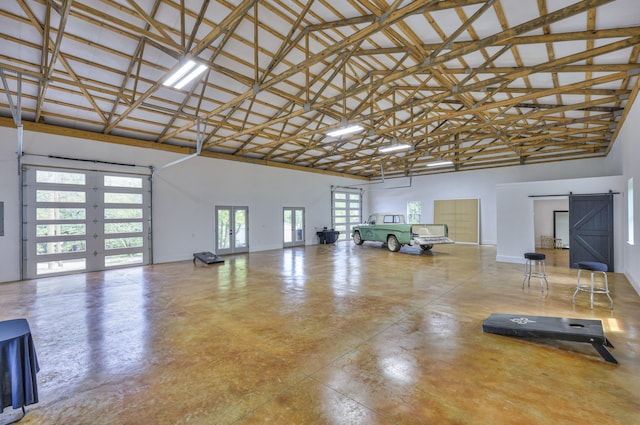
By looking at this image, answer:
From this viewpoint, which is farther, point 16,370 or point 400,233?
point 400,233

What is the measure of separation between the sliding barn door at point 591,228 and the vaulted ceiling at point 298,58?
2.32m

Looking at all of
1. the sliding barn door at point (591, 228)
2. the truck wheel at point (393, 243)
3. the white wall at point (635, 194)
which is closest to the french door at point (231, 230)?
the truck wheel at point (393, 243)

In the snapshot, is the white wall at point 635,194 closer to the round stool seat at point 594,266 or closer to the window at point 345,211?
the round stool seat at point 594,266

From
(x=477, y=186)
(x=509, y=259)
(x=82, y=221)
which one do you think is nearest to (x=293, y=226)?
(x=82, y=221)

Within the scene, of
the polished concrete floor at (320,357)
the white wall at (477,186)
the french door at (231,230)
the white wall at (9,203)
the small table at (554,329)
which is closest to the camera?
the polished concrete floor at (320,357)

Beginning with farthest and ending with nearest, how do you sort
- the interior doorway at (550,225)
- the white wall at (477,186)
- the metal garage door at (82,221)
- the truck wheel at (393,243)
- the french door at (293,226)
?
1. the french door at (293,226)
2. the interior doorway at (550,225)
3. the white wall at (477,186)
4. the truck wheel at (393,243)
5. the metal garage door at (82,221)

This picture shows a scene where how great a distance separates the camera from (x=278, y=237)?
1345 centimetres

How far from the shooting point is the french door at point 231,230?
11414mm

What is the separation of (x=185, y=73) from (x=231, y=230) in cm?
773

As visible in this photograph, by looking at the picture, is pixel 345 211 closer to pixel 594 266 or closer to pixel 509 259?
pixel 509 259

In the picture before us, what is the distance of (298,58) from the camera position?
725cm

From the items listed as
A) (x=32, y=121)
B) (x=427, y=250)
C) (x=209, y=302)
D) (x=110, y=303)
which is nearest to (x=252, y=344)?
(x=209, y=302)

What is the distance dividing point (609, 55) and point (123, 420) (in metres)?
8.66

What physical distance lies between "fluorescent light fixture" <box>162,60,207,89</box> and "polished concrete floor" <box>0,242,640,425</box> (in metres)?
3.92
